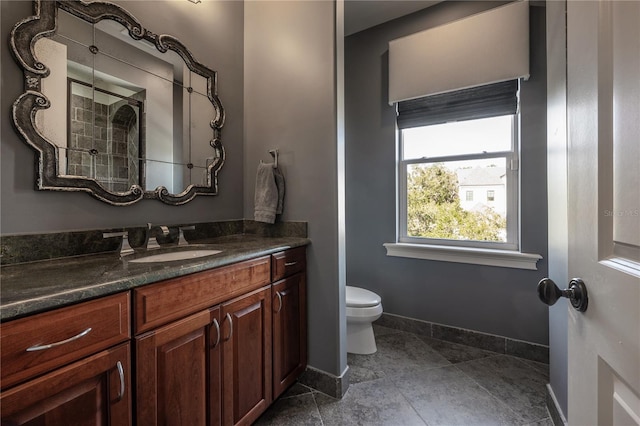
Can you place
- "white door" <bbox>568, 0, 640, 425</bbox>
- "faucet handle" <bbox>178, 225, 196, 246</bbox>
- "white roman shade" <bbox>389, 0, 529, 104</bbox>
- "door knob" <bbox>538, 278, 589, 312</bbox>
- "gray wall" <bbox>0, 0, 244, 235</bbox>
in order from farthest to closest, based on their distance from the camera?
"white roman shade" <bbox>389, 0, 529, 104</bbox>
"faucet handle" <bbox>178, 225, 196, 246</bbox>
"gray wall" <bbox>0, 0, 244, 235</bbox>
"door knob" <bbox>538, 278, 589, 312</bbox>
"white door" <bbox>568, 0, 640, 425</bbox>

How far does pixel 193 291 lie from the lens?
40.1 inches

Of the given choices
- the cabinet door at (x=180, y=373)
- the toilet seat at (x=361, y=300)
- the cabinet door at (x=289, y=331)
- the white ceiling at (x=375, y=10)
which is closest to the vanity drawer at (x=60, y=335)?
the cabinet door at (x=180, y=373)

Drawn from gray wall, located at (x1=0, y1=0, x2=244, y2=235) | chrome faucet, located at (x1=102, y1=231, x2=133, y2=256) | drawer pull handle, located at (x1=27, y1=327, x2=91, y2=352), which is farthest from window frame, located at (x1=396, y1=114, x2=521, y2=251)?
drawer pull handle, located at (x1=27, y1=327, x2=91, y2=352)

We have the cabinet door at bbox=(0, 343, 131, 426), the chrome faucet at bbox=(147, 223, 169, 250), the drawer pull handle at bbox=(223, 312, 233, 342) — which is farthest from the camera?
the chrome faucet at bbox=(147, 223, 169, 250)

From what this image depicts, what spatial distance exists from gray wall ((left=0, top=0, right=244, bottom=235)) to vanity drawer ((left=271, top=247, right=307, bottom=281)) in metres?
0.62

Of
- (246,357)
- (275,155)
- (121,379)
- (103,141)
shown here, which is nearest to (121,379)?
(121,379)

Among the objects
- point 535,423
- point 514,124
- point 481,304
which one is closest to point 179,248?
point 535,423

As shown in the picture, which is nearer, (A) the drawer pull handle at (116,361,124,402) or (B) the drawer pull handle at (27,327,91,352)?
(B) the drawer pull handle at (27,327,91,352)

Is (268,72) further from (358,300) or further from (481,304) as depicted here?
(481,304)

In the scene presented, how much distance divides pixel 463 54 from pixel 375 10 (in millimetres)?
836

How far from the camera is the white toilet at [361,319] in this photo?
1914mm

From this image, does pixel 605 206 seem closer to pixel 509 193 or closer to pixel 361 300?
pixel 361 300

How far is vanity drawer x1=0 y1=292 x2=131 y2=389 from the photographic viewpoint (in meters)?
0.60

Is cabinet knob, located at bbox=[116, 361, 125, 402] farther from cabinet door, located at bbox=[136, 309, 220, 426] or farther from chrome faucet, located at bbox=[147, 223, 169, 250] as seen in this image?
chrome faucet, located at bbox=[147, 223, 169, 250]
